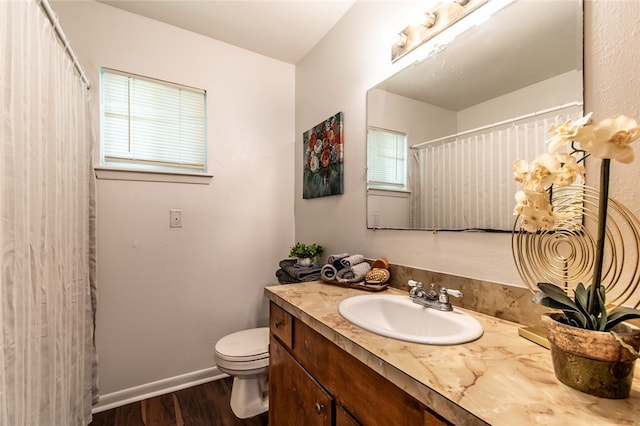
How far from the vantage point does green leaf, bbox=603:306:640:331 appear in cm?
52

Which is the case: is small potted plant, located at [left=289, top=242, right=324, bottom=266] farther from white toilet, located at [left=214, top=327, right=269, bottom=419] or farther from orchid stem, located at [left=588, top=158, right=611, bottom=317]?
orchid stem, located at [left=588, top=158, right=611, bottom=317]

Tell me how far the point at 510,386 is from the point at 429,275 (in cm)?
65

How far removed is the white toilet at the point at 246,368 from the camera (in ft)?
4.98

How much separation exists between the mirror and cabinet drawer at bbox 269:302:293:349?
0.65m

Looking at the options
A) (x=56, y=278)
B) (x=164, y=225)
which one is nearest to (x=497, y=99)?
(x=56, y=278)

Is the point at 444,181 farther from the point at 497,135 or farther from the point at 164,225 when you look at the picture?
the point at 164,225

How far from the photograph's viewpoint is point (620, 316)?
1.73 feet

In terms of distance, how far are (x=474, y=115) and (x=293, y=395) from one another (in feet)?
4.19

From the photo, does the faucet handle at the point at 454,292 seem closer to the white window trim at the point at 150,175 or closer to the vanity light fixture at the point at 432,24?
the vanity light fixture at the point at 432,24

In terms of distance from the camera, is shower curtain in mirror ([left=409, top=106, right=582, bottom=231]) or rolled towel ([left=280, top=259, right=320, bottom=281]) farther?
rolled towel ([left=280, top=259, right=320, bottom=281])

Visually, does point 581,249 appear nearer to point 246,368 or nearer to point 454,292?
point 454,292

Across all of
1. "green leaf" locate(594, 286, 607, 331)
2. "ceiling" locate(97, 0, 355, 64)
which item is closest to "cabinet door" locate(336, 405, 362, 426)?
"green leaf" locate(594, 286, 607, 331)

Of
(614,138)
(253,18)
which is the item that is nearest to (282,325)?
(614,138)

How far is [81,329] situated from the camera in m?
1.35
